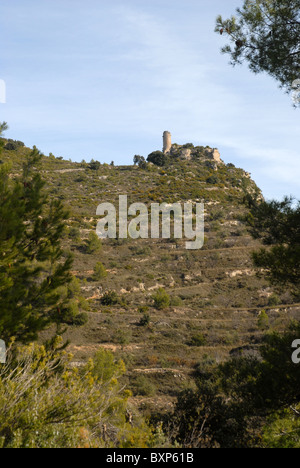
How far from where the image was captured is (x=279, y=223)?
6945mm

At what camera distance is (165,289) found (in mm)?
30797

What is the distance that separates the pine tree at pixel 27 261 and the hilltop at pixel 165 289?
933mm

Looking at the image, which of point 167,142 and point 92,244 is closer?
point 92,244

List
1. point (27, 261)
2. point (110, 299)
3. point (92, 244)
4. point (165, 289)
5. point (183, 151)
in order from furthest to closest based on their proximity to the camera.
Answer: point (183, 151) → point (92, 244) → point (165, 289) → point (110, 299) → point (27, 261)

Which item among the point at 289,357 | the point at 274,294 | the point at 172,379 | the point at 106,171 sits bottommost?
the point at 172,379

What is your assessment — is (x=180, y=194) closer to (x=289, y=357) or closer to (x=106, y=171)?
(x=106, y=171)

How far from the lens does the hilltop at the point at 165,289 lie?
18.9 meters

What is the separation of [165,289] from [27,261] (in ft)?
75.1

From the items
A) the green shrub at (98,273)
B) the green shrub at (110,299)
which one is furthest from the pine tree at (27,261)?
the green shrub at (98,273)

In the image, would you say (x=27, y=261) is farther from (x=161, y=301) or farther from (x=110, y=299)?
(x=161, y=301)

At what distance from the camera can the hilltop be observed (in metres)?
18.9

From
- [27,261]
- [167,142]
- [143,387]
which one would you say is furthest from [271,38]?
[167,142]
